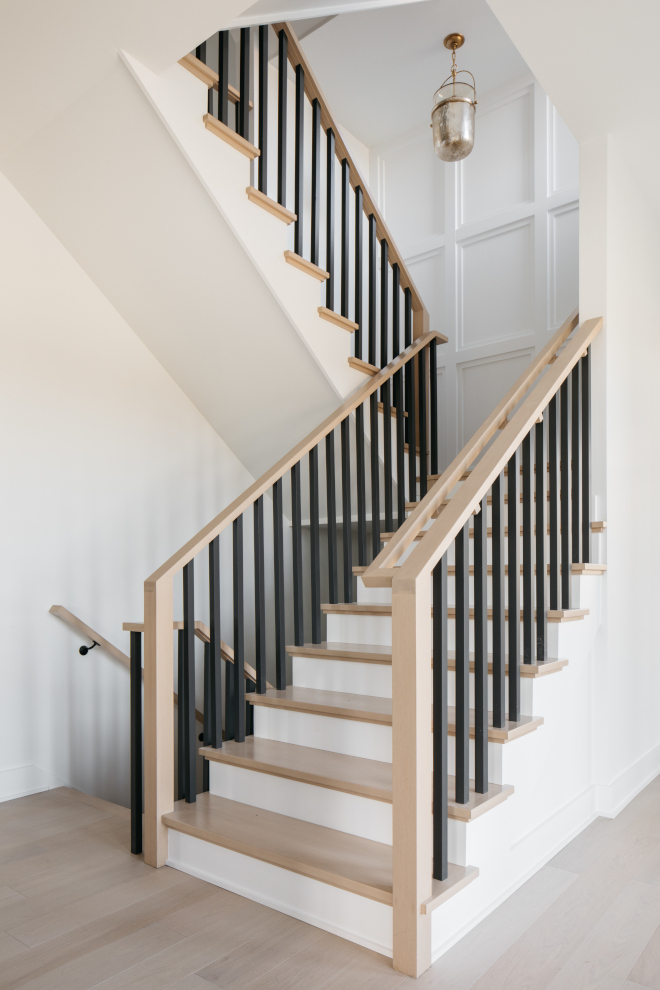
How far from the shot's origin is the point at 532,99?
4.30 m

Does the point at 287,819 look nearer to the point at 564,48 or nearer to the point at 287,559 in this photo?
the point at 287,559

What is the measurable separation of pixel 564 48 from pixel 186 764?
261cm

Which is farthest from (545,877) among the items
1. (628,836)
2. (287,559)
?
(287,559)

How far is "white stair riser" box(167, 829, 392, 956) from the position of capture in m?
1.66

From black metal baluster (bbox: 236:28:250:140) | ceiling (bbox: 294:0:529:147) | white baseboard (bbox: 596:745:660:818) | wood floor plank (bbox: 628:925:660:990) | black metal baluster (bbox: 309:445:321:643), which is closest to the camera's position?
wood floor plank (bbox: 628:925:660:990)

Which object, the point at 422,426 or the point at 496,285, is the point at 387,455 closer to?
the point at 422,426

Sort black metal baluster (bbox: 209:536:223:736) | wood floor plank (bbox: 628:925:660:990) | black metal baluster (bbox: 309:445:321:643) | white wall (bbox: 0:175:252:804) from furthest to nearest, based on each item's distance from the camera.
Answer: white wall (bbox: 0:175:252:804), black metal baluster (bbox: 309:445:321:643), black metal baluster (bbox: 209:536:223:736), wood floor plank (bbox: 628:925:660:990)

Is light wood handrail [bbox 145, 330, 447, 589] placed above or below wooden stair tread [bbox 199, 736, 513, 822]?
above

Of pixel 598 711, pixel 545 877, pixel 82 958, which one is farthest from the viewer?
pixel 598 711

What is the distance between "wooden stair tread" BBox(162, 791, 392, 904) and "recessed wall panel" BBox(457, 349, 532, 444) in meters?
2.98

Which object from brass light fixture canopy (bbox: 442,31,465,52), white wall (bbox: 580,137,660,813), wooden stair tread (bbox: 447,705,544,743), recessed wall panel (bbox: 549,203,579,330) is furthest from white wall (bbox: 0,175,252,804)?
brass light fixture canopy (bbox: 442,31,465,52)

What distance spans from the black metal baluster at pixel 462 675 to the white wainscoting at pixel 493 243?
9.29 feet

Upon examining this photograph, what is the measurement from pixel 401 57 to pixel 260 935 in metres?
4.58

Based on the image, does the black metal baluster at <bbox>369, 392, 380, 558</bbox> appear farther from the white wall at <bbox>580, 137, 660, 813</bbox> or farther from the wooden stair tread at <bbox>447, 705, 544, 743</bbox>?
the wooden stair tread at <bbox>447, 705, 544, 743</bbox>
